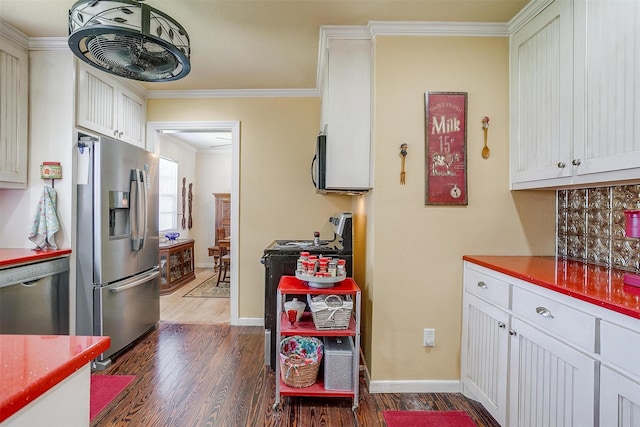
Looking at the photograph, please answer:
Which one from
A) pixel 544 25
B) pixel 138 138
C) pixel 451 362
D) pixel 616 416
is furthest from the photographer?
pixel 138 138

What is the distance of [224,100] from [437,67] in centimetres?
222

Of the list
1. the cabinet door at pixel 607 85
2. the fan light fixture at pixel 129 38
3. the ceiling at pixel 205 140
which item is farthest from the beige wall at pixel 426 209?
the ceiling at pixel 205 140

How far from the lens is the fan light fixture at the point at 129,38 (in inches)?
53.5

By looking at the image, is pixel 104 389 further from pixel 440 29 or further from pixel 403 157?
pixel 440 29

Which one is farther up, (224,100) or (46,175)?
(224,100)

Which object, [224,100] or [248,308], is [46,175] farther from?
[248,308]

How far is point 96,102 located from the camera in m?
2.70

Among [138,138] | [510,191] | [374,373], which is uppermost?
[138,138]

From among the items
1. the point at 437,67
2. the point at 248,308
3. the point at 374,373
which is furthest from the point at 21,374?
the point at 248,308

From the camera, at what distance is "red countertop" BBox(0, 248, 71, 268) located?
1.95 metres

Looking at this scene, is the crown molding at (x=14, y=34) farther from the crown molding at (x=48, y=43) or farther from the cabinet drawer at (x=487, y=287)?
the cabinet drawer at (x=487, y=287)

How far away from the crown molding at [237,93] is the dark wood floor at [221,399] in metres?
2.52

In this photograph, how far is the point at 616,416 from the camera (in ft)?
3.57

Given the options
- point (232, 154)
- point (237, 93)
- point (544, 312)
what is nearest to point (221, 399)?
point (544, 312)
